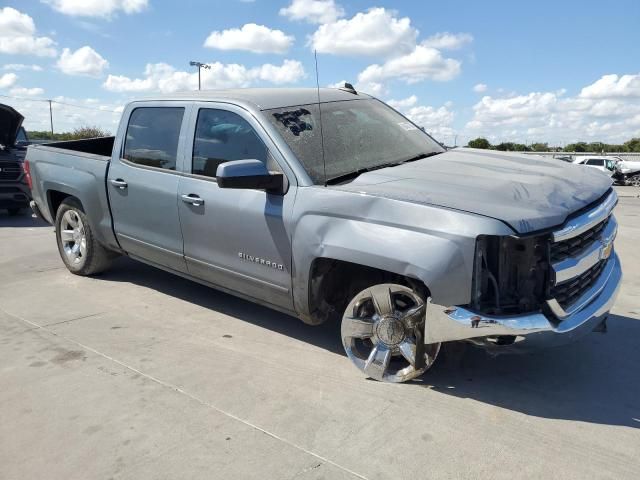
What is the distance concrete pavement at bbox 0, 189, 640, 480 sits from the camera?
106 inches

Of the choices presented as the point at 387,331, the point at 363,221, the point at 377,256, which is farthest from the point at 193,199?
the point at 387,331

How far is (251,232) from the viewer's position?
3898mm

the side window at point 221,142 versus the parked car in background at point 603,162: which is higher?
the side window at point 221,142

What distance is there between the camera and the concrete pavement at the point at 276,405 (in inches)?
106

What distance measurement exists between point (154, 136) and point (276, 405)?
2.70 m

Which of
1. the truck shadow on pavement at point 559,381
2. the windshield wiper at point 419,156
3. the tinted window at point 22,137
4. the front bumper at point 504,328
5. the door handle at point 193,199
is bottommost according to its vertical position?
the truck shadow on pavement at point 559,381

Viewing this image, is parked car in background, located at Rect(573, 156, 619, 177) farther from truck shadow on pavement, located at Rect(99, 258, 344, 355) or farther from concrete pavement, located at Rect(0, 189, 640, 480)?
concrete pavement, located at Rect(0, 189, 640, 480)

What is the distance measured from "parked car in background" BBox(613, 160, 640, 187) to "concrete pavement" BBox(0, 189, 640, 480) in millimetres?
27669

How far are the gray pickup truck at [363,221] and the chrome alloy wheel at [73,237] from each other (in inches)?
28.7

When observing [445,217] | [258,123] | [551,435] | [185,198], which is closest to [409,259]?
[445,217]

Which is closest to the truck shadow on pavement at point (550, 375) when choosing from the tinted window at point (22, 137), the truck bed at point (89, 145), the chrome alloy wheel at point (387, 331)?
the chrome alloy wheel at point (387, 331)

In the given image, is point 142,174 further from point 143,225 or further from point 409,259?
point 409,259

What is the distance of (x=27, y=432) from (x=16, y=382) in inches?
27.2

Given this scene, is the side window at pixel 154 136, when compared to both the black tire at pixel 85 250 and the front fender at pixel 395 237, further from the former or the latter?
the front fender at pixel 395 237
